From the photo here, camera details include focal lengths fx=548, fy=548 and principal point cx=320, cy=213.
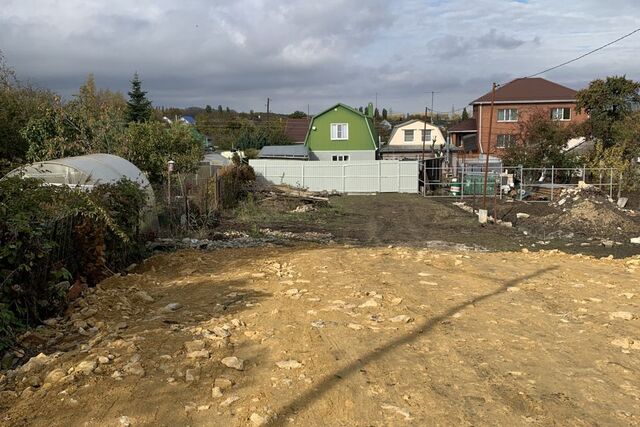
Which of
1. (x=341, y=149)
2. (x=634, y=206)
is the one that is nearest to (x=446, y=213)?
(x=634, y=206)

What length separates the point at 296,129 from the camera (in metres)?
70.1

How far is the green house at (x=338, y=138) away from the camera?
48750mm

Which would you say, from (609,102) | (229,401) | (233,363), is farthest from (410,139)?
(229,401)

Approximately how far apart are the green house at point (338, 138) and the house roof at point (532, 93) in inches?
446

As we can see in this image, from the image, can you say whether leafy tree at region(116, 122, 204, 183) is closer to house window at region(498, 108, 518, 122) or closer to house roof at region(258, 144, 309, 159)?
house roof at region(258, 144, 309, 159)

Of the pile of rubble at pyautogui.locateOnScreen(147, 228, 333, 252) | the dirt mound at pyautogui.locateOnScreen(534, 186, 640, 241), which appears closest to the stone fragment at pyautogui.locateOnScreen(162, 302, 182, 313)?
the pile of rubble at pyautogui.locateOnScreen(147, 228, 333, 252)

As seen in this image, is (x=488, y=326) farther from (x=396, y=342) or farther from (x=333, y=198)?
(x=333, y=198)

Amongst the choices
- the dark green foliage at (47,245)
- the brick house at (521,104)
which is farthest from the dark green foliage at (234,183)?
the brick house at (521,104)

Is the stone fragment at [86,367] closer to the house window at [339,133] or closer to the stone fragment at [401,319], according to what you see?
the stone fragment at [401,319]

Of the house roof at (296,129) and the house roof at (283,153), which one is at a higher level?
the house roof at (296,129)

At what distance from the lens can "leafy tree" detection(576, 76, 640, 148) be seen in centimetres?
3975

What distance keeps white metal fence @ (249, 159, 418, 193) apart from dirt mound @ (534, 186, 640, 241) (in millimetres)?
16285

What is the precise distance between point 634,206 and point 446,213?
32.1 ft

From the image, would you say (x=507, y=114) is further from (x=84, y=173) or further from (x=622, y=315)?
(x=622, y=315)
